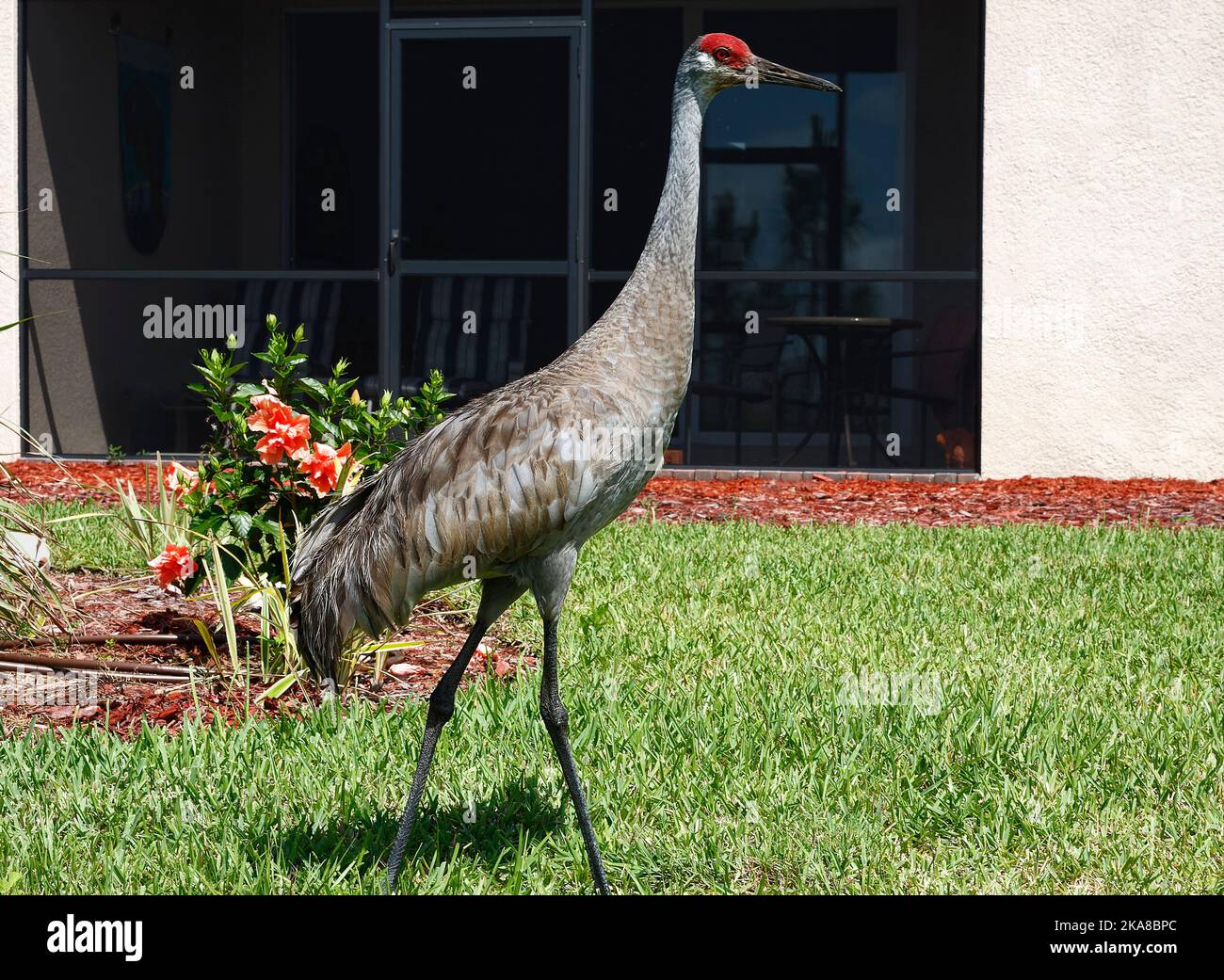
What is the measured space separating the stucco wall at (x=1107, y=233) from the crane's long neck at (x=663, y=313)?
7.50m

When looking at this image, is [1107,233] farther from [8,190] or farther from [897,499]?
[8,190]

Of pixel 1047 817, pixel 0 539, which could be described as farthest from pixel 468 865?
pixel 0 539

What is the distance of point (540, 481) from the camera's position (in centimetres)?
298

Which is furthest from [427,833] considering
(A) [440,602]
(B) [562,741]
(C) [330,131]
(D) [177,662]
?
(C) [330,131]

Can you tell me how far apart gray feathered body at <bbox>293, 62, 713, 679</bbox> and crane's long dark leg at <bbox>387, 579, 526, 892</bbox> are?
141 mm

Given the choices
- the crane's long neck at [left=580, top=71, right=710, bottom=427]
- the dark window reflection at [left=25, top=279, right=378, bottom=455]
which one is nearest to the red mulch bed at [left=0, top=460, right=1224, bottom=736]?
the dark window reflection at [left=25, top=279, right=378, bottom=455]

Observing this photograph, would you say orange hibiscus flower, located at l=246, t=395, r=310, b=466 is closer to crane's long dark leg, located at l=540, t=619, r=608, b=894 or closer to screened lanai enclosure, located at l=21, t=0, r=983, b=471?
crane's long dark leg, located at l=540, t=619, r=608, b=894

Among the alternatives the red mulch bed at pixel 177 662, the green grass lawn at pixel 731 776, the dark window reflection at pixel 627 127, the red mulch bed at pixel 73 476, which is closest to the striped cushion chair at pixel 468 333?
the dark window reflection at pixel 627 127

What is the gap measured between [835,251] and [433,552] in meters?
9.98

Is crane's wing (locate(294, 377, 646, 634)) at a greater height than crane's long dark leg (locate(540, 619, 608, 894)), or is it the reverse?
crane's wing (locate(294, 377, 646, 634))

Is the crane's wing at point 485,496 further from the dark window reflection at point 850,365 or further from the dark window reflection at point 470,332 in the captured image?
the dark window reflection at point 470,332

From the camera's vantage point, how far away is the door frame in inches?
410

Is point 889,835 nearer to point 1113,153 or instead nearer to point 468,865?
point 468,865

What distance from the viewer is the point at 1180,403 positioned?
397 inches
